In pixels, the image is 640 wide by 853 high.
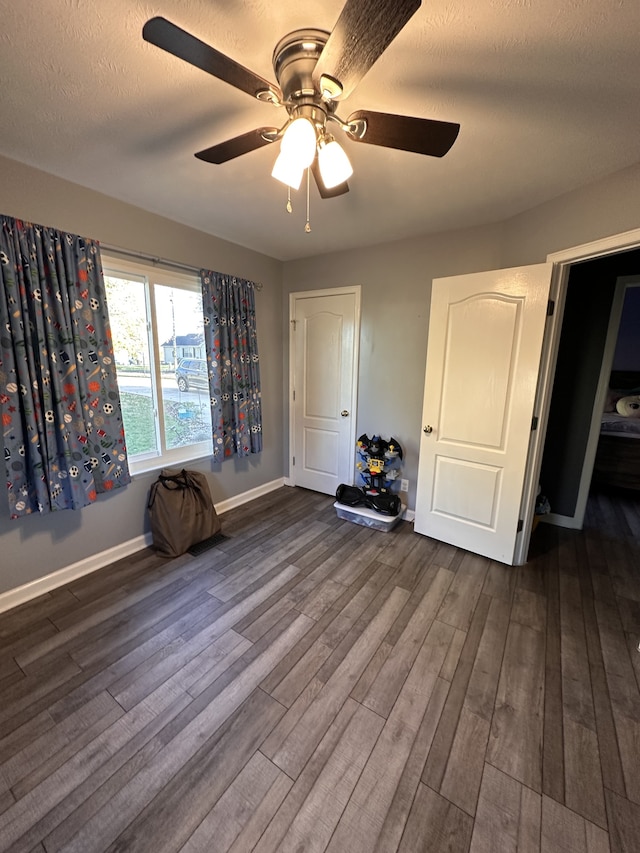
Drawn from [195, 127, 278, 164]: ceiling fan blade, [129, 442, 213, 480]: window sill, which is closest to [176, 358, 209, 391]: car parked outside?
[129, 442, 213, 480]: window sill

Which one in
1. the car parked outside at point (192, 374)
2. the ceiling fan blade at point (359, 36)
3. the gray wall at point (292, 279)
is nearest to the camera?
the ceiling fan blade at point (359, 36)

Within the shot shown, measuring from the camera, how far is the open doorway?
108 inches

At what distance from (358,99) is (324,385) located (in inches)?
91.0

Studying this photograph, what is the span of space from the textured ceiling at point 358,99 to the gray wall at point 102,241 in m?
0.12

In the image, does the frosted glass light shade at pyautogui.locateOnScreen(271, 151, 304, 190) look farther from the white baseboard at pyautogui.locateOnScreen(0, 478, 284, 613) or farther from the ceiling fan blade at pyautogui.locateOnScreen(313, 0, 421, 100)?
the white baseboard at pyautogui.locateOnScreen(0, 478, 284, 613)

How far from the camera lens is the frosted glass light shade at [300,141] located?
108cm


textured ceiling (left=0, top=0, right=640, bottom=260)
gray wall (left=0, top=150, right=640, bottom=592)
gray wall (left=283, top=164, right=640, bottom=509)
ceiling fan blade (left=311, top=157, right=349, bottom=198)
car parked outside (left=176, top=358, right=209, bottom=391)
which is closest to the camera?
textured ceiling (left=0, top=0, right=640, bottom=260)

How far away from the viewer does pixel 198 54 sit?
2.97 ft

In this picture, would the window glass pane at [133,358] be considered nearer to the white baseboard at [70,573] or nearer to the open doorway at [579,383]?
the white baseboard at [70,573]

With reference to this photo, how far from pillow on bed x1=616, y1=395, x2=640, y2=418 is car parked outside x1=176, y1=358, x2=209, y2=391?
17.1ft

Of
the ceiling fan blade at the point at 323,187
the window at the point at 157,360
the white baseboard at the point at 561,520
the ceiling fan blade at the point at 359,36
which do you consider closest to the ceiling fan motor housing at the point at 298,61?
the ceiling fan blade at the point at 359,36

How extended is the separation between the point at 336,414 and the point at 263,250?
1.73 meters

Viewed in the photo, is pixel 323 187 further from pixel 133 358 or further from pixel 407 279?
pixel 133 358

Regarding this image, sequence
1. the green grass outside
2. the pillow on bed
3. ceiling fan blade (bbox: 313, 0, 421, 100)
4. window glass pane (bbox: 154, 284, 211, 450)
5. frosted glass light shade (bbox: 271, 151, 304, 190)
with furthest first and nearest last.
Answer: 1. the pillow on bed
2. window glass pane (bbox: 154, 284, 211, 450)
3. the green grass outside
4. frosted glass light shade (bbox: 271, 151, 304, 190)
5. ceiling fan blade (bbox: 313, 0, 421, 100)
